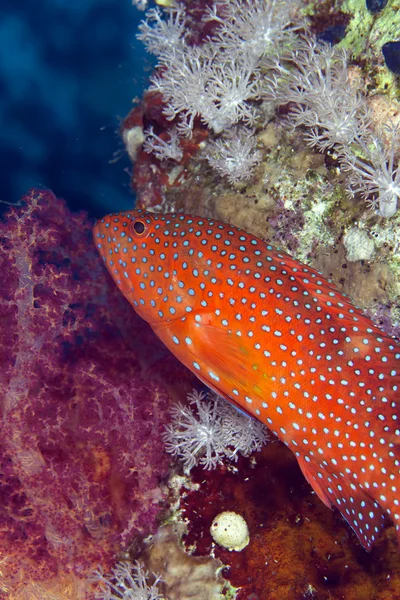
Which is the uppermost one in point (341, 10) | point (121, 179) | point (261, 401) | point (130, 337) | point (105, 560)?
point (341, 10)

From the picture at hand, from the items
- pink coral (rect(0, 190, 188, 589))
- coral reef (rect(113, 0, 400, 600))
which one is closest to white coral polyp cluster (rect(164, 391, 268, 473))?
coral reef (rect(113, 0, 400, 600))

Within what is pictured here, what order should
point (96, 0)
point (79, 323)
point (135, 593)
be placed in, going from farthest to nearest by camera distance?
point (96, 0) < point (79, 323) < point (135, 593)

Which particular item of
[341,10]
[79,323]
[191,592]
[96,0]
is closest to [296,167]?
[341,10]

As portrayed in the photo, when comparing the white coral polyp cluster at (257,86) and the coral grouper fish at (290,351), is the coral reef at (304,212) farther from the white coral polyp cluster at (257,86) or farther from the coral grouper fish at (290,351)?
the coral grouper fish at (290,351)

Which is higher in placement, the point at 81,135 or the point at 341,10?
the point at 341,10

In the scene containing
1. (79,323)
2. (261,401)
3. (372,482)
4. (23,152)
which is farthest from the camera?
(23,152)

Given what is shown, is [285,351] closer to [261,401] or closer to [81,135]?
[261,401]

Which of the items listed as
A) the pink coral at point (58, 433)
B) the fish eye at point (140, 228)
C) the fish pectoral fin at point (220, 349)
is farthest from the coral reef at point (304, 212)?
the fish pectoral fin at point (220, 349)
